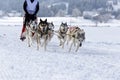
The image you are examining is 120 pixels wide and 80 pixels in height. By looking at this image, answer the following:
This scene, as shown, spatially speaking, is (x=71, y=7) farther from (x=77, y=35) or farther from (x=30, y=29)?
(x=77, y=35)

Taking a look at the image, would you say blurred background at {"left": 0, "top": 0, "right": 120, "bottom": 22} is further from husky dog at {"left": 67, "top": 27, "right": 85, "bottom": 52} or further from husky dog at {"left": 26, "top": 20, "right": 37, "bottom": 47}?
husky dog at {"left": 67, "top": 27, "right": 85, "bottom": 52}

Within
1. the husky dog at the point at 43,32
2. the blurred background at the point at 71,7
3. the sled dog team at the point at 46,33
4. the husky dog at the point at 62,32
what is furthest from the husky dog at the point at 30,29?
the blurred background at the point at 71,7

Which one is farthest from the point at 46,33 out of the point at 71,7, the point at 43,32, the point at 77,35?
the point at 71,7

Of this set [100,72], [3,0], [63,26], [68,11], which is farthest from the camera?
[3,0]

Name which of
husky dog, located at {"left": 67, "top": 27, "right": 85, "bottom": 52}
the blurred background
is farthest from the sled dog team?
the blurred background

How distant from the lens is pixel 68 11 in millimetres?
138125

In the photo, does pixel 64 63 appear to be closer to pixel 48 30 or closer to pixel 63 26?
pixel 48 30

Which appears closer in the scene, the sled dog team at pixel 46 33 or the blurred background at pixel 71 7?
the sled dog team at pixel 46 33

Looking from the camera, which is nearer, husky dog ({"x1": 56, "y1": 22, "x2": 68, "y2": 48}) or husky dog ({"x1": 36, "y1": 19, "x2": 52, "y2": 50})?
husky dog ({"x1": 36, "y1": 19, "x2": 52, "y2": 50})

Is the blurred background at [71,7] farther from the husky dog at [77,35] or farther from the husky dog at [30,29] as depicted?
the husky dog at [77,35]

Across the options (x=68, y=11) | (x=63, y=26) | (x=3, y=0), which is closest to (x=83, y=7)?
(x=68, y=11)

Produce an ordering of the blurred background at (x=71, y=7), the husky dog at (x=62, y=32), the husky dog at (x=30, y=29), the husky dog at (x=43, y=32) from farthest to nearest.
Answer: the blurred background at (x=71, y=7), the husky dog at (x=62, y=32), the husky dog at (x=30, y=29), the husky dog at (x=43, y=32)

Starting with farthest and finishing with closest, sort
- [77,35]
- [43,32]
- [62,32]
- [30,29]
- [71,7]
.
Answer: [71,7] < [62,32] < [30,29] < [77,35] < [43,32]

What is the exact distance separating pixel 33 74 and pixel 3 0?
160 m
